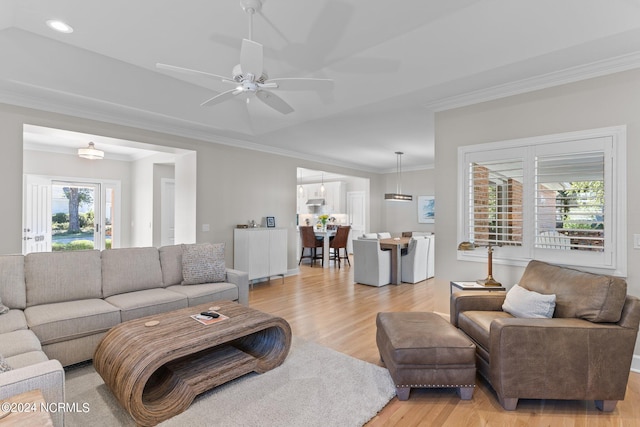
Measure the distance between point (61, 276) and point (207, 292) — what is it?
1318 mm

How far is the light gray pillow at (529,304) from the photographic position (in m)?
2.40

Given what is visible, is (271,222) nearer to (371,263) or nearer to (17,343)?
(371,263)

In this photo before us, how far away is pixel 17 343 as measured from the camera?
2047 millimetres

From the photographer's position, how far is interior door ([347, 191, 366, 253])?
391 inches

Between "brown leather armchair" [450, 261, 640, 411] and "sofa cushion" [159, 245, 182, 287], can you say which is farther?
"sofa cushion" [159, 245, 182, 287]

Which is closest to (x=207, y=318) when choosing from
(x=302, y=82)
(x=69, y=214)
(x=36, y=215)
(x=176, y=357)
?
(x=176, y=357)

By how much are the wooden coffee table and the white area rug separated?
0.10 metres

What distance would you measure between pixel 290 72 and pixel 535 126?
100 inches

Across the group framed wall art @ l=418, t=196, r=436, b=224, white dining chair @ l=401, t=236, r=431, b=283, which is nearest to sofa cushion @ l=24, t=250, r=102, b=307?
white dining chair @ l=401, t=236, r=431, b=283

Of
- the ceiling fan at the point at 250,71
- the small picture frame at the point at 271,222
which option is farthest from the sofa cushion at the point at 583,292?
the small picture frame at the point at 271,222

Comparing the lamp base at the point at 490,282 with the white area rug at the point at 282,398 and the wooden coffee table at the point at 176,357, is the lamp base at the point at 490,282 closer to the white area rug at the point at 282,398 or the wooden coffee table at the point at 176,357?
the white area rug at the point at 282,398

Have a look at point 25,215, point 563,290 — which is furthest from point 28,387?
point 25,215

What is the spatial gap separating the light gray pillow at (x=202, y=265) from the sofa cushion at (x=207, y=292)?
3.2 inches

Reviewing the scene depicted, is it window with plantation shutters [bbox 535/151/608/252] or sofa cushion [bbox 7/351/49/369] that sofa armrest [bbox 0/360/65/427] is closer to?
sofa cushion [bbox 7/351/49/369]
